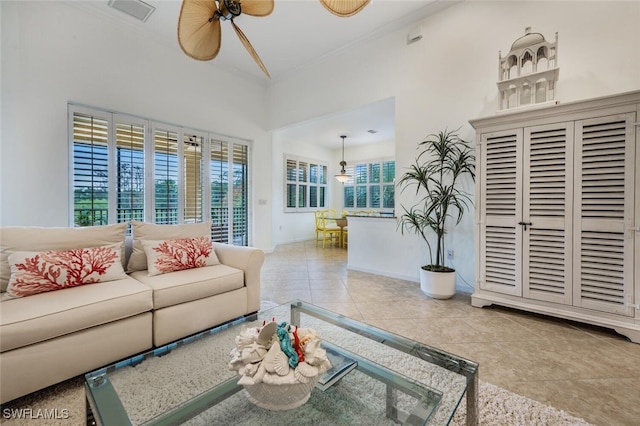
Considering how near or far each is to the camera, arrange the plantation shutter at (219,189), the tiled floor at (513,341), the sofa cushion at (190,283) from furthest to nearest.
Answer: the plantation shutter at (219,189), the sofa cushion at (190,283), the tiled floor at (513,341)

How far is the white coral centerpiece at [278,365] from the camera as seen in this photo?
0.93m

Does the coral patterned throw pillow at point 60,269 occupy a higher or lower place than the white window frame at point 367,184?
lower

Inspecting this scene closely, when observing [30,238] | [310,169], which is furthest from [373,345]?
[310,169]

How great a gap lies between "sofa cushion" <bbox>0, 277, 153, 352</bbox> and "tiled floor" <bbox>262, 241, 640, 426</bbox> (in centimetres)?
145

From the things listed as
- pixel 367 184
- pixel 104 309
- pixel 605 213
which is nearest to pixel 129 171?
pixel 104 309

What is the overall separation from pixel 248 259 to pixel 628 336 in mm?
2981

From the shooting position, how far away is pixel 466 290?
3.12m

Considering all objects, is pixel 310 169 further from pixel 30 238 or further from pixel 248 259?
pixel 30 238

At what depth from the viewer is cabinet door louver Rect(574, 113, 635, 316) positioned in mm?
2002

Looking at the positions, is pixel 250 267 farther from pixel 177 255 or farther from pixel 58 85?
pixel 58 85

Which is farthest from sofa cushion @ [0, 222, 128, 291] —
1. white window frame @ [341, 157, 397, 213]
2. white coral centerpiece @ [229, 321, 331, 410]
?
white window frame @ [341, 157, 397, 213]

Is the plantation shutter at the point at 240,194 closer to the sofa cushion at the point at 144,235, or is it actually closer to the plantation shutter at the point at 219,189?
the plantation shutter at the point at 219,189

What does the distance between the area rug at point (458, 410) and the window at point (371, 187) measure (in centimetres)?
617

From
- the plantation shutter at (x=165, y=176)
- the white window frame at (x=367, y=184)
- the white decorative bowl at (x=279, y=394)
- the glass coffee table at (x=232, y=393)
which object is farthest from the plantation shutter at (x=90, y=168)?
the white window frame at (x=367, y=184)
